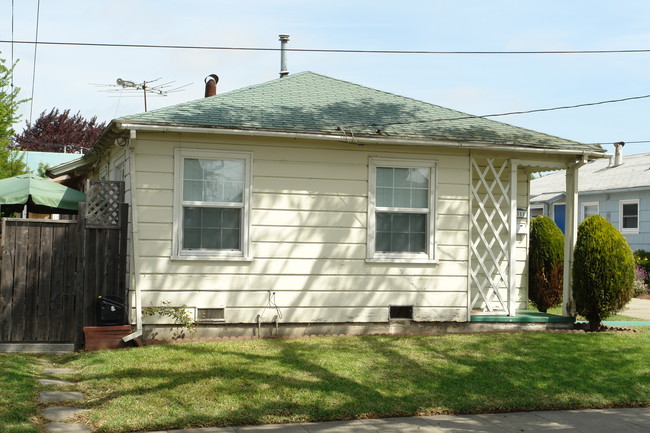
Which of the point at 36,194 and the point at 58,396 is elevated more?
the point at 36,194

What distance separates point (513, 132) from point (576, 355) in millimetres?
4400

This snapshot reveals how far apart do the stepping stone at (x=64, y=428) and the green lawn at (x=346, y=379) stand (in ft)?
0.38

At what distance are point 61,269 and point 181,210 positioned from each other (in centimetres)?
193

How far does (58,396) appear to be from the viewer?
7730mm

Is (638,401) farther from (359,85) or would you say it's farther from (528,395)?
Result: (359,85)

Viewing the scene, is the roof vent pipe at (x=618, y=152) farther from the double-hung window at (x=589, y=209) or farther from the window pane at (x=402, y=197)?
the window pane at (x=402, y=197)

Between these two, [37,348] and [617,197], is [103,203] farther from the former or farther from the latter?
[617,197]

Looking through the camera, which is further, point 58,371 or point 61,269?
point 61,269

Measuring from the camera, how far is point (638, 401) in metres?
8.27

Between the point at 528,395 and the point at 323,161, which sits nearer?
the point at 528,395

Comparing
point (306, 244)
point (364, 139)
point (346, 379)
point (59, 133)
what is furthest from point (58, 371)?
point (59, 133)

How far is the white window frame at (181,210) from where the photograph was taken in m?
11.1

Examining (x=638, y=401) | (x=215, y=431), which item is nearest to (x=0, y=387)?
(x=215, y=431)

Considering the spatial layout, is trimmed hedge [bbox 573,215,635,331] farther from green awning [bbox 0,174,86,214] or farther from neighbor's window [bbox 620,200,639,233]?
neighbor's window [bbox 620,200,639,233]
